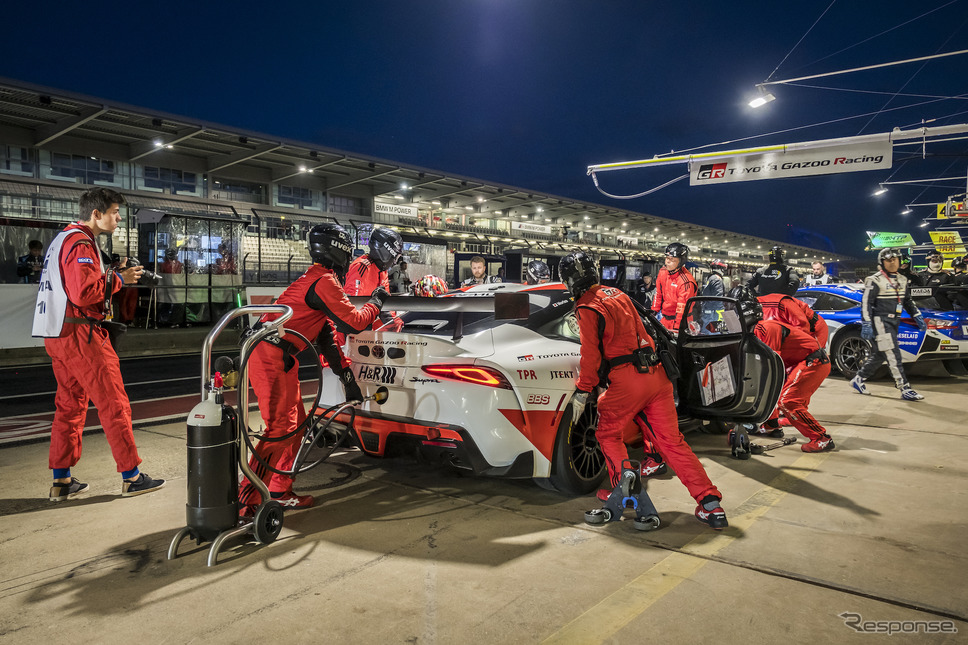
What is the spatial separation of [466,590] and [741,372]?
3.02 meters

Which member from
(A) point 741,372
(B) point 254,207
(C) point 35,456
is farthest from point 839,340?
(B) point 254,207

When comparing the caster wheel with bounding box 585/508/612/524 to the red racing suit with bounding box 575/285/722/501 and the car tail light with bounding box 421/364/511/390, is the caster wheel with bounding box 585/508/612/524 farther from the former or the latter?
the car tail light with bounding box 421/364/511/390

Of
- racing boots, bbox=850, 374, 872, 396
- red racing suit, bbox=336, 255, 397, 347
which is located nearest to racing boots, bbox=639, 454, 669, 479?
red racing suit, bbox=336, 255, 397, 347

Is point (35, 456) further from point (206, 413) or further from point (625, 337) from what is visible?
point (625, 337)

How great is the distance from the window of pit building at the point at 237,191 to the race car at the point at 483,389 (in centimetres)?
2300

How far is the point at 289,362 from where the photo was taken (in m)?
3.76

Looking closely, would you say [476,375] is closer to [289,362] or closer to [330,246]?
[289,362]

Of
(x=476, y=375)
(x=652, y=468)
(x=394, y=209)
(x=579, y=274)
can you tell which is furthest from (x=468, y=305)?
(x=394, y=209)

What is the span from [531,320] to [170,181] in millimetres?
22989

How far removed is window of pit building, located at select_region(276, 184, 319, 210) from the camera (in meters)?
→ 26.9

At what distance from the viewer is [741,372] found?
4812mm

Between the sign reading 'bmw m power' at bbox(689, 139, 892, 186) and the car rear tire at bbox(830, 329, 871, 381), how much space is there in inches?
250

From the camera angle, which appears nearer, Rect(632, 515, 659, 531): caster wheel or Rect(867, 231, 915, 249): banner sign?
Rect(632, 515, 659, 531): caster wheel

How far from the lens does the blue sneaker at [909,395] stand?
7973mm
